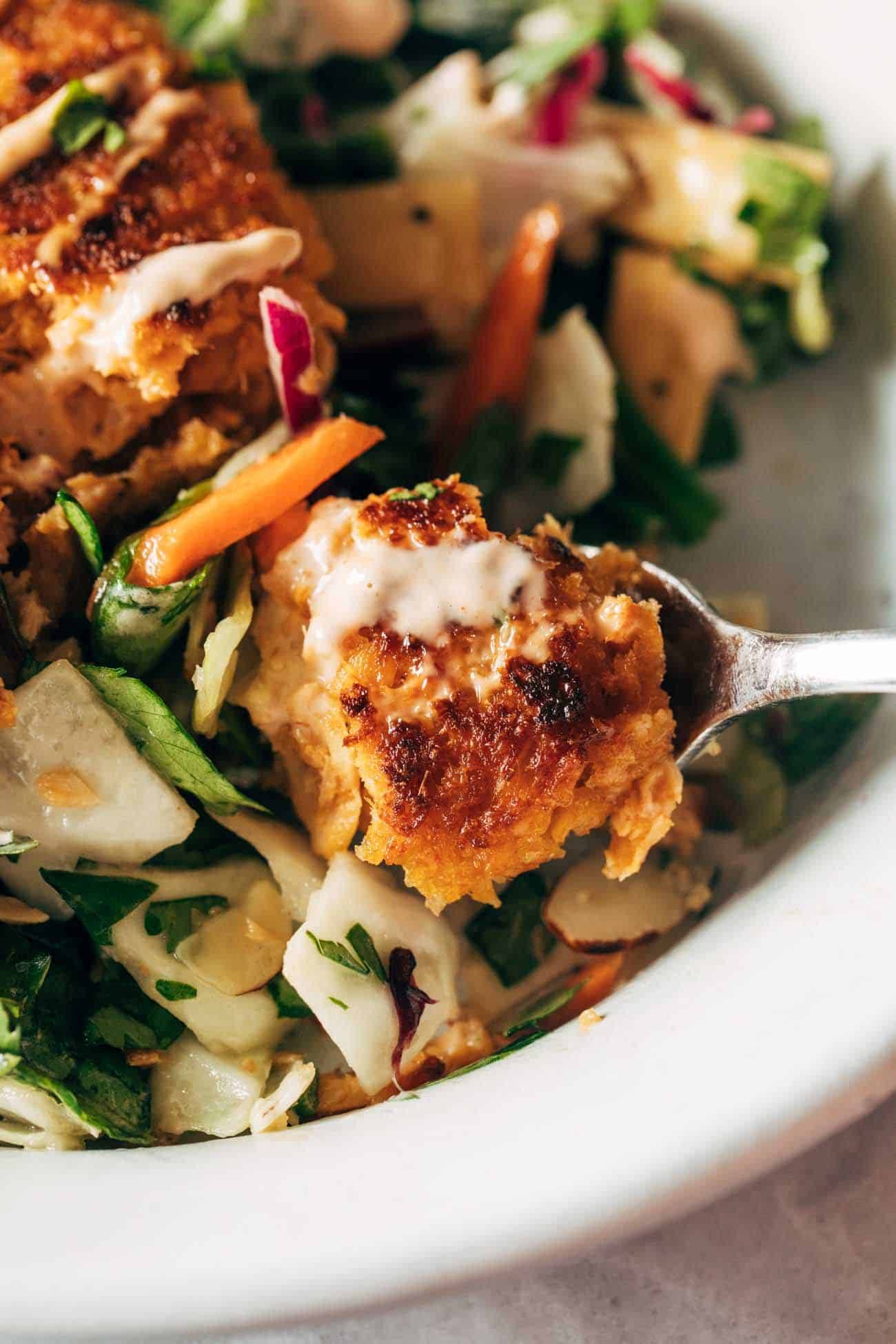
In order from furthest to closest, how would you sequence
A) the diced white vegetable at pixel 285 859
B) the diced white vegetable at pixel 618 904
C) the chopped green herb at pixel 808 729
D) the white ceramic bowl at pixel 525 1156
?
the chopped green herb at pixel 808 729, the diced white vegetable at pixel 618 904, the diced white vegetable at pixel 285 859, the white ceramic bowl at pixel 525 1156

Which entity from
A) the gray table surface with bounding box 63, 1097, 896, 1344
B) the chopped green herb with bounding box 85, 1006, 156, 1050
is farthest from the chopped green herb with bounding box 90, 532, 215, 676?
the gray table surface with bounding box 63, 1097, 896, 1344

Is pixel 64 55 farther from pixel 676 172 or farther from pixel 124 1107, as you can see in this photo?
pixel 124 1107

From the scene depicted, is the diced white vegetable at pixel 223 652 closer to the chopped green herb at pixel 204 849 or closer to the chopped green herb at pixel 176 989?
the chopped green herb at pixel 204 849

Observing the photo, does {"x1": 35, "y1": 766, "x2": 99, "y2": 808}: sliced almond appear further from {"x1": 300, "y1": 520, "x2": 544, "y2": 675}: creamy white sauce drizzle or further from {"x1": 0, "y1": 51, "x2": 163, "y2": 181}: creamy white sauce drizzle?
{"x1": 0, "y1": 51, "x2": 163, "y2": 181}: creamy white sauce drizzle

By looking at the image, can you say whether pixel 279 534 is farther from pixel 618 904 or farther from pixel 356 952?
pixel 618 904

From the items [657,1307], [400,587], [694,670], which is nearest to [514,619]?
[400,587]

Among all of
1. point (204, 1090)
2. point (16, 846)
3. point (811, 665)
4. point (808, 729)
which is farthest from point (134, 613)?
point (808, 729)

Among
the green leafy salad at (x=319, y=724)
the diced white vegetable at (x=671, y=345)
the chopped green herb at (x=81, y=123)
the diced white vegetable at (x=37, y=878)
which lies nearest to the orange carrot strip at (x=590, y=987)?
the green leafy salad at (x=319, y=724)
